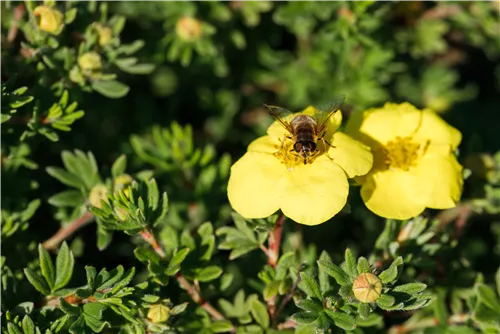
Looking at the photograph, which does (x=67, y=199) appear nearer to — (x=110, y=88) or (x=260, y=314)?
(x=110, y=88)

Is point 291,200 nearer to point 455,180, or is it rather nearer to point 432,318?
point 455,180

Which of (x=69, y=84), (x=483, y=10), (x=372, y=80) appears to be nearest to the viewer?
(x=69, y=84)

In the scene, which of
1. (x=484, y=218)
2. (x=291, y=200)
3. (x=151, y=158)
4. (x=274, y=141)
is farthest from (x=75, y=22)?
(x=484, y=218)

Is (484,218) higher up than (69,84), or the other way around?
(69,84)

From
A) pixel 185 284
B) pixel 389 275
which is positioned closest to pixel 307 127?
pixel 389 275

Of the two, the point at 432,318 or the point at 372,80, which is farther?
the point at 372,80

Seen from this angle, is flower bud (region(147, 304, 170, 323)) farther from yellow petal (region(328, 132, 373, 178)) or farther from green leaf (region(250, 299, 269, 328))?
yellow petal (region(328, 132, 373, 178))
